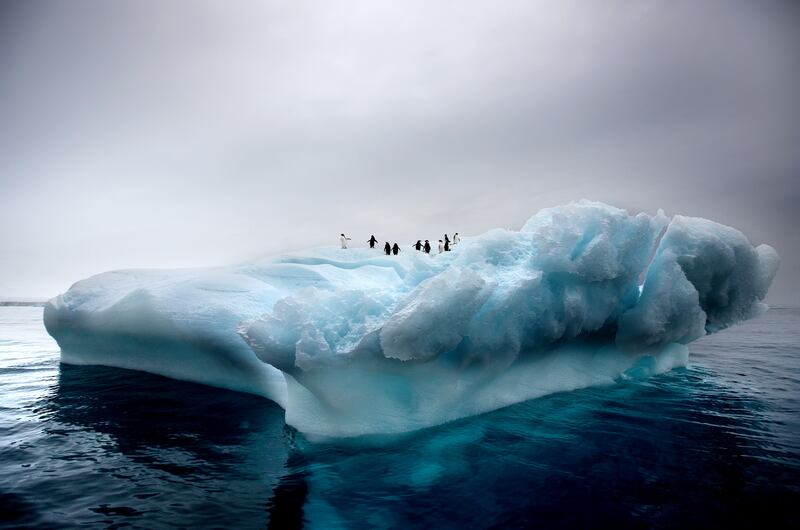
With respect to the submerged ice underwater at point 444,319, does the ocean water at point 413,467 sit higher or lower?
lower

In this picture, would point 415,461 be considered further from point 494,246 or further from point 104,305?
point 104,305

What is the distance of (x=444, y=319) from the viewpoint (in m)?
5.41

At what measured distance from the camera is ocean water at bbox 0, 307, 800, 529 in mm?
3754

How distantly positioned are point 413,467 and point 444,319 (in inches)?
73.9

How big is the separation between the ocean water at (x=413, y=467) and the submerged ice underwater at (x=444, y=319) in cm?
59

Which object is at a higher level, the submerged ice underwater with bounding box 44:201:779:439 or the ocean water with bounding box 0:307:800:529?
the submerged ice underwater with bounding box 44:201:779:439

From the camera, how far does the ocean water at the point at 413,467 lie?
3754mm

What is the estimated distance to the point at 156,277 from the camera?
11398mm

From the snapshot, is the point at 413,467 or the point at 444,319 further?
the point at 444,319

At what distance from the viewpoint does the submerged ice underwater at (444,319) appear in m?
5.53

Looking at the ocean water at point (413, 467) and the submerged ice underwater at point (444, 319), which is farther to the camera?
the submerged ice underwater at point (444, 319)

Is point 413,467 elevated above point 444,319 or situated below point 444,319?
below

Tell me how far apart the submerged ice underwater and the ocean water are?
586 mm

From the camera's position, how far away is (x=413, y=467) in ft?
15.6
